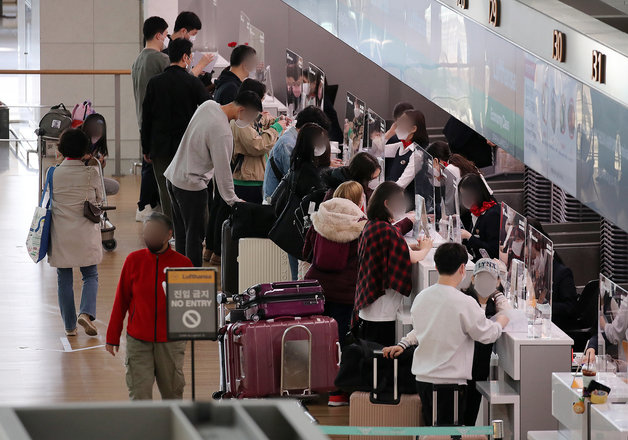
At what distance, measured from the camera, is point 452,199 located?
6.53 metres

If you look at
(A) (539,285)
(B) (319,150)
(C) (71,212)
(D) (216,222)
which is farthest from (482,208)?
(D) (216,222)

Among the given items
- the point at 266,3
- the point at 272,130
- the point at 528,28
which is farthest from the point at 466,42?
the point at 266,3

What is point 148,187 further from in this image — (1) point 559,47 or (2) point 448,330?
(2) point 448,330

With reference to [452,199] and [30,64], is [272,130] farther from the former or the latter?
[30,64]

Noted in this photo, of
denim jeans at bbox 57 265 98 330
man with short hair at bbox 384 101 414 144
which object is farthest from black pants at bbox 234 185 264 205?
denim jeans at bbox 57 265 98 330

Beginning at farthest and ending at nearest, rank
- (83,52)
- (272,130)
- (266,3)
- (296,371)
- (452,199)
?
1. (83,52)
2. (266,3)
3. (272,130)
4. (452,199)
5. (296,371)

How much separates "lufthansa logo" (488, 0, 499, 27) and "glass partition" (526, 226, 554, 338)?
229 cm

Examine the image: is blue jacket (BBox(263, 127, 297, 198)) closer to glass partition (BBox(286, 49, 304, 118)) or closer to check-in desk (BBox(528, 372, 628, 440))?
glass partition (BBox(286, 49, 304, 118))

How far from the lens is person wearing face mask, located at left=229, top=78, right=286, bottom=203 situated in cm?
873

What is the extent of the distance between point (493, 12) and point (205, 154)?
7.30ft

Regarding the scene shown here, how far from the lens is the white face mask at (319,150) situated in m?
7.42

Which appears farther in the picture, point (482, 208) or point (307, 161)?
point (307, 161)

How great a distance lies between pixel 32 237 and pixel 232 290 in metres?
1.73

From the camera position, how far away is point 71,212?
23.7 feet
